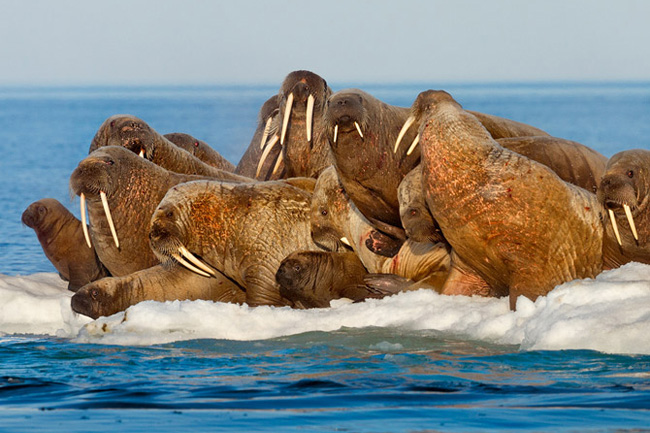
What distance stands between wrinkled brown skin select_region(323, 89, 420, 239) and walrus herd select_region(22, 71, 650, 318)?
0.01 m

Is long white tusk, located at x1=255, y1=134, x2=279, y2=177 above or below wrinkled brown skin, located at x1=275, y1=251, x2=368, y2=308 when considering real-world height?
above

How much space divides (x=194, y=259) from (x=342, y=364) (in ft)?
9.45

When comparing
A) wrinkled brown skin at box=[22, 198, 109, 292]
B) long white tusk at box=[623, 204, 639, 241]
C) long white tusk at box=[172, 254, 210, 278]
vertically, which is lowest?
wrinkled brown skin at box=[22, 198, 109, 292]

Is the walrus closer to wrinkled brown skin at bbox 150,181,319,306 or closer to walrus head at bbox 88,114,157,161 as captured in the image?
walrus head at bbox 88,114,157,161

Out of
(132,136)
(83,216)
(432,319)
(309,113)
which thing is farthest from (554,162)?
(132,136)

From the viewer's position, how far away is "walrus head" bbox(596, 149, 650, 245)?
26.7 ft

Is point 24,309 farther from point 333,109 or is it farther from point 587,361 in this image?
point 587,361

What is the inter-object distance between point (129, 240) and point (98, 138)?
210 centimetres

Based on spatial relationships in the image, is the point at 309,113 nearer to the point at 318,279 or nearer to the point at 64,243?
the point at 318,279

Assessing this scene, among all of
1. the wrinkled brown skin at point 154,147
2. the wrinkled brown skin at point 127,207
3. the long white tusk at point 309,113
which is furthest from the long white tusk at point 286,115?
the wrinkled brown skin at point 127,207

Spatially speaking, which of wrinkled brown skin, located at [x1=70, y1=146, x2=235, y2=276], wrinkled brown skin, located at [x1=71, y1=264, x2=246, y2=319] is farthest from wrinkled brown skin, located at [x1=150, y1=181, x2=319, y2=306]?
wrinkled brown skin, located at [x1=70, y1=146, x2=235, y2=276]

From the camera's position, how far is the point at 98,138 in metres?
12.6

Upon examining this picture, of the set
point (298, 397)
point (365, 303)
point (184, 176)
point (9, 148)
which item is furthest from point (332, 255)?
point (9, 148)

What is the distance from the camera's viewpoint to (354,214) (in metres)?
10.0
